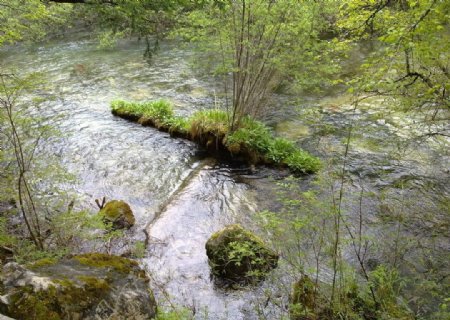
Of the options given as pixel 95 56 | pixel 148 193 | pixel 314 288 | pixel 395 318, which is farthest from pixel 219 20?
pixel 95 56

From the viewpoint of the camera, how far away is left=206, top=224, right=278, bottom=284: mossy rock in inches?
205

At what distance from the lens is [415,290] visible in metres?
4.89

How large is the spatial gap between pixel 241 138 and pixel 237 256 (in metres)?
4.73

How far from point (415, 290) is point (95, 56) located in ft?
63.3

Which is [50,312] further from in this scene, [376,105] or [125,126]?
[376,105]

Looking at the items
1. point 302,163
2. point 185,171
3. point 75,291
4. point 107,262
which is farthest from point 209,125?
point 75,291

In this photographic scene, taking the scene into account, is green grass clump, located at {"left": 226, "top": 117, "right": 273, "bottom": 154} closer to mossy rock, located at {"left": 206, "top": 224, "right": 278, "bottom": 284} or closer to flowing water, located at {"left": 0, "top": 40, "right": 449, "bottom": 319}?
flowing water, located at {"left": 0, "top": 40, "right": 449, "bottom": 319}

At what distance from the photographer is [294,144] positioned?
10.1 metres

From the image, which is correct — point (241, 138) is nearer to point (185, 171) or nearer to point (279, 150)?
point (279, 150)

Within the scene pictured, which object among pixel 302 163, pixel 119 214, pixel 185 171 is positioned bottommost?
pixel 185 171

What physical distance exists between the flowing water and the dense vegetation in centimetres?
50

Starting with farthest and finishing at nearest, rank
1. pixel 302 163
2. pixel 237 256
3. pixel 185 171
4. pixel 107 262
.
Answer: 1. pixel 185 171
2. pixel 302 163
3. pixel 237 256
4. pixel 107 262

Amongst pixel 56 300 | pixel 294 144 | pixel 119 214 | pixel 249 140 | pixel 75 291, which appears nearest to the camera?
pixel 56 300

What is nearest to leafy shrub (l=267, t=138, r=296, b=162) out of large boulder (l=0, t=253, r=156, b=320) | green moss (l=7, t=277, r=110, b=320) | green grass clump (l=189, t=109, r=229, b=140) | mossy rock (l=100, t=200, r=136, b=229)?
green grass clump (l=189, t=109, r=229, b=140)
